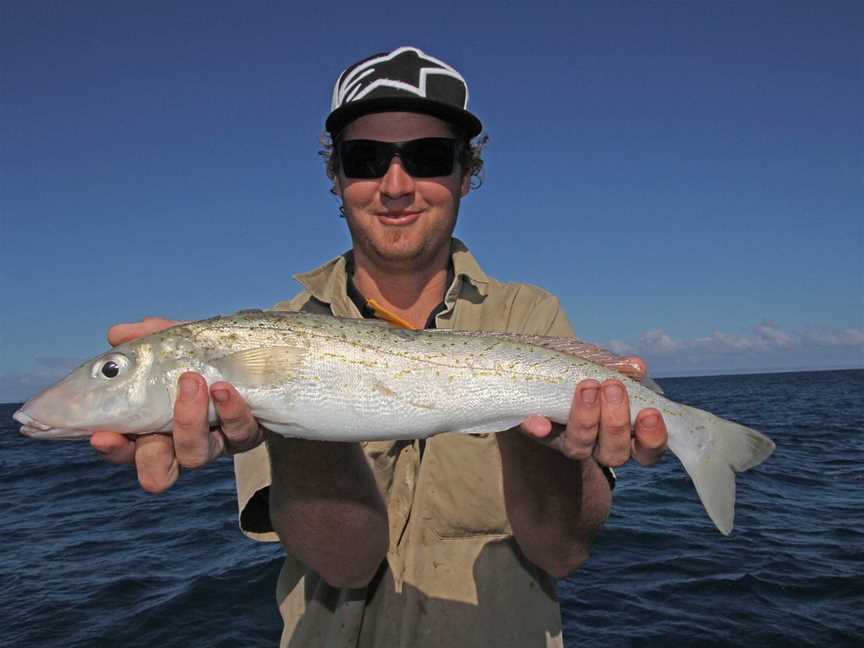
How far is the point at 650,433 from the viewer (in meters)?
3.39

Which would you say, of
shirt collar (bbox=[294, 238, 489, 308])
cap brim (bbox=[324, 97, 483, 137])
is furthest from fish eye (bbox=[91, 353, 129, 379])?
cap brim (bbox=[324, 97, 483, 137])

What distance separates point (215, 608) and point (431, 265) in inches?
254

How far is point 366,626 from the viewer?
3750 mm

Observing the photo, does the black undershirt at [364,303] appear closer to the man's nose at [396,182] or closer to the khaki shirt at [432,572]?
the man's nose at [396,182]

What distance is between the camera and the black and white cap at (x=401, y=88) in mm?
→ 4270

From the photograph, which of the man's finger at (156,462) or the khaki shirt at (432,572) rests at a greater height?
the man's finger at (156,462)

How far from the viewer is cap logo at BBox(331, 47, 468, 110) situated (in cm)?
428

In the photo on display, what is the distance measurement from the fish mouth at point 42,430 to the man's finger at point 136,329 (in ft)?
1.86

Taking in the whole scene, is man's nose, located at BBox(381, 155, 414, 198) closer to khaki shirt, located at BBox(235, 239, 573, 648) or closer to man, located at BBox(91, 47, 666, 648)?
man, located at BBox(91, 47, 666, 648)

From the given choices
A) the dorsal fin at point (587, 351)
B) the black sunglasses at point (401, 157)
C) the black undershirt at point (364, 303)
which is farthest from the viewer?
the black undershirt at point (364, 303)

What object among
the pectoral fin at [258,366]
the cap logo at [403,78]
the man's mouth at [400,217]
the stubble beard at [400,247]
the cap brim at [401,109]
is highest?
the cap logo at [403,78]

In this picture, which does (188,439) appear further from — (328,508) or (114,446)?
(328,508)

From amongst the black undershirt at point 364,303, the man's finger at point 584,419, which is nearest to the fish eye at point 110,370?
the black undershirt at point 364,303

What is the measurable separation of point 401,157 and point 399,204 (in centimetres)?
34
